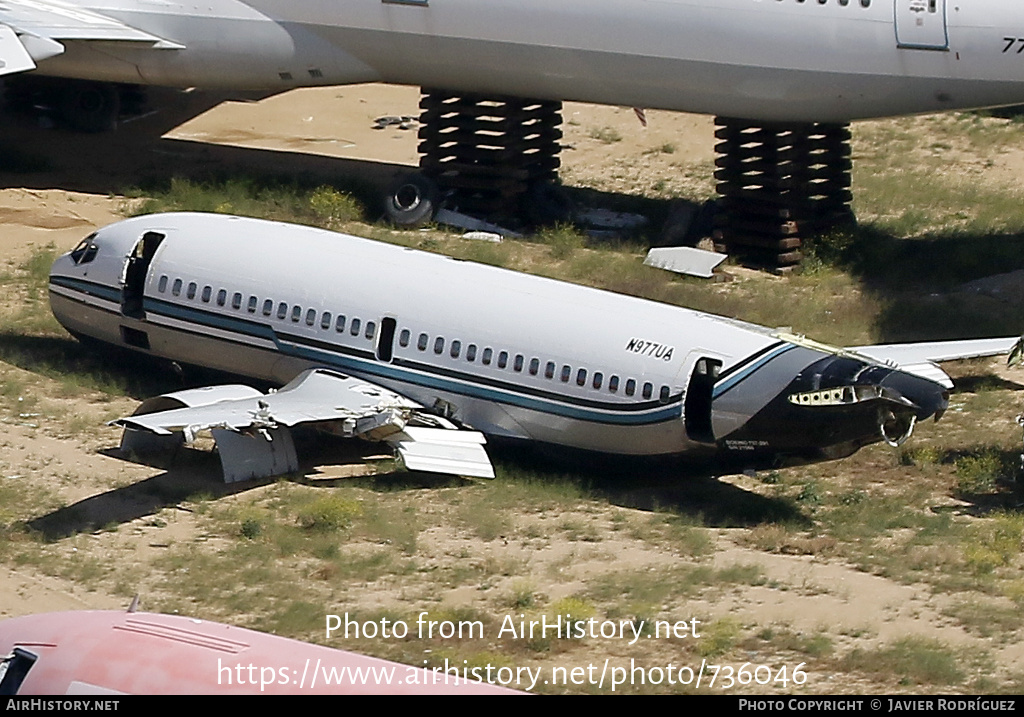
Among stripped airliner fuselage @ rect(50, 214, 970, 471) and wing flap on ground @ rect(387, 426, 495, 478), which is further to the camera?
wing flap on ground @ rect(387, 426, 495, 478)

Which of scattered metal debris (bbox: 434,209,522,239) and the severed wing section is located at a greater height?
scattered metal debris (bbox: 434,209,522,239)

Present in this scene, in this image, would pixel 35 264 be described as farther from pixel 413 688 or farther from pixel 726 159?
pixel 413 688

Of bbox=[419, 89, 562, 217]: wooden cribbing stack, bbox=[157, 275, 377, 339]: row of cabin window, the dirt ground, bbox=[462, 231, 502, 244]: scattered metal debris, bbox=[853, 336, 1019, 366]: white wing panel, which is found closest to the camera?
the dirt ground

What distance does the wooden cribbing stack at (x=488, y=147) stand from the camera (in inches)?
1638

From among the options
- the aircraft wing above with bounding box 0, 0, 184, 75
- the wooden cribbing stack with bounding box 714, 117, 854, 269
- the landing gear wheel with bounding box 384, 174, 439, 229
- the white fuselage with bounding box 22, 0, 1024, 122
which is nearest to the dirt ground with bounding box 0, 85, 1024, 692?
the landing gear wheel with bounding box 384, 174, 439, 229

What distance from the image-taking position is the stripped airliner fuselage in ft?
86.4

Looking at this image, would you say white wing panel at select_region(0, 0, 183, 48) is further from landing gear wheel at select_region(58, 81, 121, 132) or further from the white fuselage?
landing gear wheel at select_region(58, 81, 121, 132)

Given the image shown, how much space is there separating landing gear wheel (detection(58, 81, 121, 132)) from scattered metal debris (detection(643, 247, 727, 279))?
15.7m

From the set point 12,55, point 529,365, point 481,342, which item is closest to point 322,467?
point 481,342

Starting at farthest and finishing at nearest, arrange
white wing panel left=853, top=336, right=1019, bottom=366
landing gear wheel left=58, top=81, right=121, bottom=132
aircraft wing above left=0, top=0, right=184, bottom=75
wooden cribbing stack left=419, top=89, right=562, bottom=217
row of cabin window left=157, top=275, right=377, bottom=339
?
1. landing gear wheel left=58, top=81, right=121, bottom=132
2. wooden cribbing stack left=419, top=89, right=562, bottom=217
3. aircraft wing above left=0, top=0, right=184, bottom=75
4. row of cabin window left=157, top=275, right=377, bottom=339
5. white wing panel left=853, top=336, right=1019, bottom=366

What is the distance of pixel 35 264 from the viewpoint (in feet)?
124

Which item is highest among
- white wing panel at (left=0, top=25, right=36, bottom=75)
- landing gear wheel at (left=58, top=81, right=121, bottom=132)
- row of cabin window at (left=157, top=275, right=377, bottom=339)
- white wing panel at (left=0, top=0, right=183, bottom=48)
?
white wing panel at (left=0, top=0, right=183, bottom=48)

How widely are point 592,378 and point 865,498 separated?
14.7ft

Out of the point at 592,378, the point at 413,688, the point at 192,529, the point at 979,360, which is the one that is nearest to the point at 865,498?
the point at 592,378
